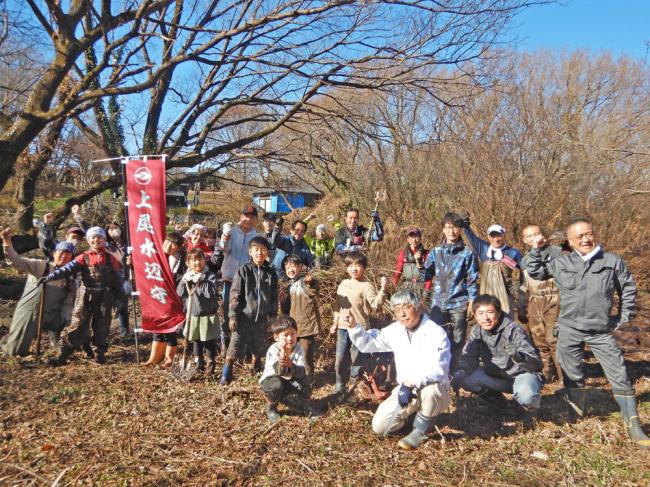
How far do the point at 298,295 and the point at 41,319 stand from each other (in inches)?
120

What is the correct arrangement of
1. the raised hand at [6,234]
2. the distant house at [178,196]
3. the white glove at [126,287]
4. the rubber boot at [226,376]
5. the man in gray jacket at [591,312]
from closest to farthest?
the man in gray jacket at [591,312]
the rubber boot at [226,376]
the raised hand at [6,234]
the white glove at [126,287]
the distant house at [178,196]

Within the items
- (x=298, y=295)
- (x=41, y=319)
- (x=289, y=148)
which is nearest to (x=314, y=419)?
(x=298, y=295)

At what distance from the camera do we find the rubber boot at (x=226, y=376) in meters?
4.21

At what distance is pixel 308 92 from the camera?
26.0 feet

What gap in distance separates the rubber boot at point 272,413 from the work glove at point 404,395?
106 centimetres

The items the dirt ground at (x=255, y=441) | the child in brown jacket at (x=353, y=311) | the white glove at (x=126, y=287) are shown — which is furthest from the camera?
the white glove at (x=126, y=287)

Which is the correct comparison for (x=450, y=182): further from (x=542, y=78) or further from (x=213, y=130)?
(x=213, y=130)

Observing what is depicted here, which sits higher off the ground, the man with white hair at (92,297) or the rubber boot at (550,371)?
the man with white hair at (92,297)

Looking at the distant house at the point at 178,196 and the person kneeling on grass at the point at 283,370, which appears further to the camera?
the distant house at the point at 178,196

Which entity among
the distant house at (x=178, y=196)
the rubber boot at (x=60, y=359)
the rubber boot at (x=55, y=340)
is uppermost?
the distant house at (x=178, y=196)

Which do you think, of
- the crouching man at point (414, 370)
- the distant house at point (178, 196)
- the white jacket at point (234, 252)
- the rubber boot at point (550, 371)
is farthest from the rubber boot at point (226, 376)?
the distant house at point (178, 196)

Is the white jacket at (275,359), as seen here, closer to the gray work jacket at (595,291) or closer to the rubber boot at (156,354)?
the rubber boot at (156,354)

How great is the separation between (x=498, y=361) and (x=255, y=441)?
207cm

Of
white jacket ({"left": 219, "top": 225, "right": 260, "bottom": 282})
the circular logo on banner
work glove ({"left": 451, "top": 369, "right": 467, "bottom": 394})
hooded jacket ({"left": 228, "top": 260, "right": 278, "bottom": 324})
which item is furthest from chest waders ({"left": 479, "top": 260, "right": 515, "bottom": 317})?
the circular logo on banner
